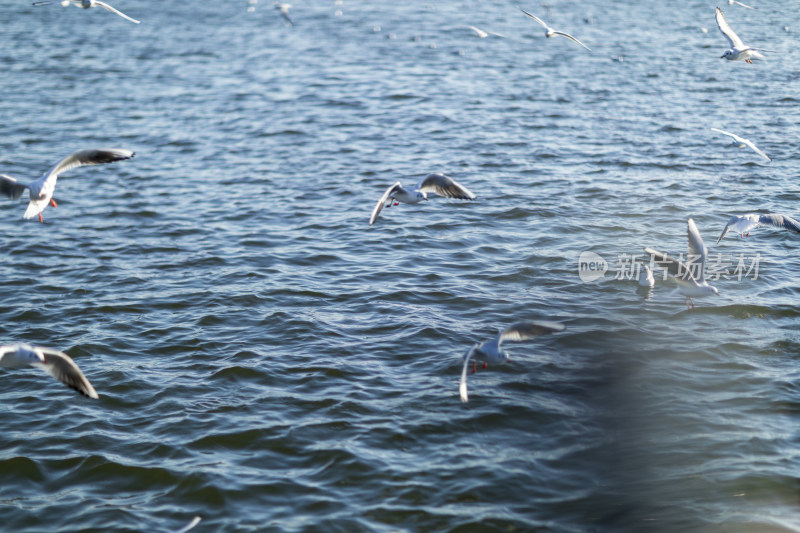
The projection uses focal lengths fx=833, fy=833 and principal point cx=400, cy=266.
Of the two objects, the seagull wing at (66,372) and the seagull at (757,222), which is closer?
the seagull wing at (66,372)

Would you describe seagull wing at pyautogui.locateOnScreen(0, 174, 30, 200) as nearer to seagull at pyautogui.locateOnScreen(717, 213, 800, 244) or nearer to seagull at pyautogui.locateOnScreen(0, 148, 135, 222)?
seagull at pyautogui.locateOnScreen(0, 148, 135, 222)

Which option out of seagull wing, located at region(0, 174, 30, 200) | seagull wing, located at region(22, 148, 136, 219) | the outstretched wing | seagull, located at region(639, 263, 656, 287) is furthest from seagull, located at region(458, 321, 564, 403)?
seagull wing, located at region(0, 174, 30, 200)

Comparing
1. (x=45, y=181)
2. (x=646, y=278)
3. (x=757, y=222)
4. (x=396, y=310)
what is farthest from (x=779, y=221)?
(x=45, y=181)

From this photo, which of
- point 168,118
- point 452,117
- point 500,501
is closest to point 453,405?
point 500,501

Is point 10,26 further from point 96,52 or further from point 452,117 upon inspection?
point 452,117

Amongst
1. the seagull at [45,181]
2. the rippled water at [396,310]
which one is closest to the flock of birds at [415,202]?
the seagull at [45,181]

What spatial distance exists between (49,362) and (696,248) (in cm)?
950

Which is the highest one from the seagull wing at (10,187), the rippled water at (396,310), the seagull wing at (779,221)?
the seagull wing at (10,187)

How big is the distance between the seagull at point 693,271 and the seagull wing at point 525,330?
2916 millimetres

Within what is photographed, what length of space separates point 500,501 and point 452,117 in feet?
57.9

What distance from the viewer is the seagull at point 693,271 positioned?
12797 mm

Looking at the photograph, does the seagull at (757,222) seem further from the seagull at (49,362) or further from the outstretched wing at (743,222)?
the seagull at (49,362)

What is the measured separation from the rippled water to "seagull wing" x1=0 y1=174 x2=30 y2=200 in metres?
2.28

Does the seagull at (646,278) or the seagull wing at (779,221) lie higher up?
the seagull wing at (779,221)
